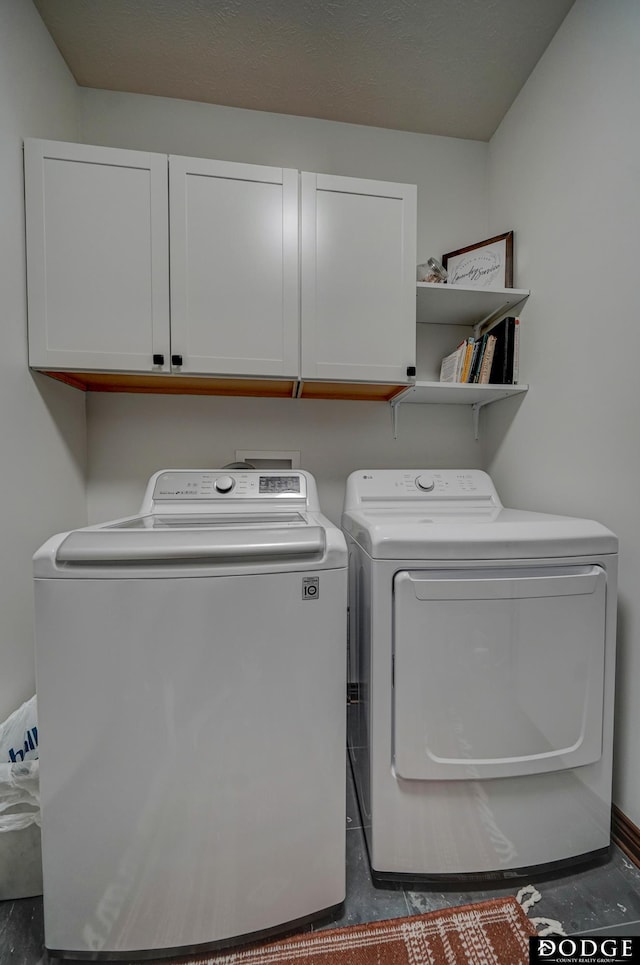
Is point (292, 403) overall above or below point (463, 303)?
below

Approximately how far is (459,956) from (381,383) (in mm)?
1626

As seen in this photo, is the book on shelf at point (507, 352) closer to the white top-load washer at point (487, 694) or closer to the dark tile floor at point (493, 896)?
the white top-load washer at point (487, 694)

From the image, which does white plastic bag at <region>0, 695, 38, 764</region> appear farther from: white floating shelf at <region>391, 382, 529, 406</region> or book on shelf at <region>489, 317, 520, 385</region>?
book on shelf at <region>489, 317, 520, 385</region>

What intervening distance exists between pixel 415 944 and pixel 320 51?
9.26 feet

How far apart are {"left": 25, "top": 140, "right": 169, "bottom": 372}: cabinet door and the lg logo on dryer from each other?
991mm

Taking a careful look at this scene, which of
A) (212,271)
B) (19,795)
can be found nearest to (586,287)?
(212,271)

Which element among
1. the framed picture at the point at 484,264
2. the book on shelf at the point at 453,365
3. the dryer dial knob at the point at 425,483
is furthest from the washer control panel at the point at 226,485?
the framed picture at the point at 484,264

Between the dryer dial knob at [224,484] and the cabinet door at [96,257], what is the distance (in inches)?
18.5

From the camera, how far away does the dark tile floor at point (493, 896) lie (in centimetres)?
94

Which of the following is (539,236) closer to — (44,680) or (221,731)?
(221,731)

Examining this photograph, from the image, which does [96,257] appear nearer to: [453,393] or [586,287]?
[453,393]

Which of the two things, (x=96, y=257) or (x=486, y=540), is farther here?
(x=96, y=257)

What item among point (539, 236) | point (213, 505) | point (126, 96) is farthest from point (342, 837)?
point (126, 96)

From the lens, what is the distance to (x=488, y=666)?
0.99 metres
